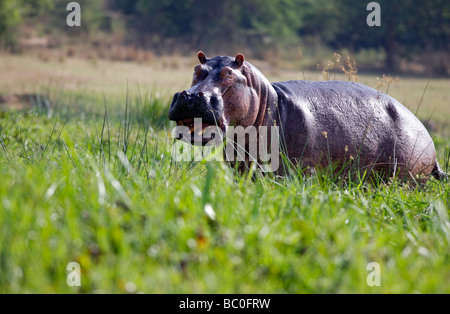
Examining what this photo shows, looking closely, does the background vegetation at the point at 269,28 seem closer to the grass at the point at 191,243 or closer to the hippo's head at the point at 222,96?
the hippo's head at the point at 222,96

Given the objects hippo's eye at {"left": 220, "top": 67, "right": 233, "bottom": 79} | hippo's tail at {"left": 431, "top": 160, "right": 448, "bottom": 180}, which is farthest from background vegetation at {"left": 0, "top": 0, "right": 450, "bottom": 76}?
hippo's eye at {"left": 220, "top": 67, "right": 233, "bottom": 79}

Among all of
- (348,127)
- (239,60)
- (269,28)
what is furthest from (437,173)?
(269,28)

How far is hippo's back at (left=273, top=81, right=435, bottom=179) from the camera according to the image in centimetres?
341

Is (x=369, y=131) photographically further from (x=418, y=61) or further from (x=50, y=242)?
(x=418, y=61)

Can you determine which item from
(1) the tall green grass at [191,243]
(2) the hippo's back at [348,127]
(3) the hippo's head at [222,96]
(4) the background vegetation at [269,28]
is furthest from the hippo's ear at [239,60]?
(4) the background vegetation at [269,28]

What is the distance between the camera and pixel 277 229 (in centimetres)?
224

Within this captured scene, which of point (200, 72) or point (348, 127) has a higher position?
point (200, 72)

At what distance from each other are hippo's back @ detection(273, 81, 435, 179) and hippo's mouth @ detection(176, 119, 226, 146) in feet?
1.72

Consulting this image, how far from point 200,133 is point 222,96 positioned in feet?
1.01

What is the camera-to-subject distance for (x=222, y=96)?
3133 mm

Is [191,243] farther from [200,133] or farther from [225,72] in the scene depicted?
[225,72]
